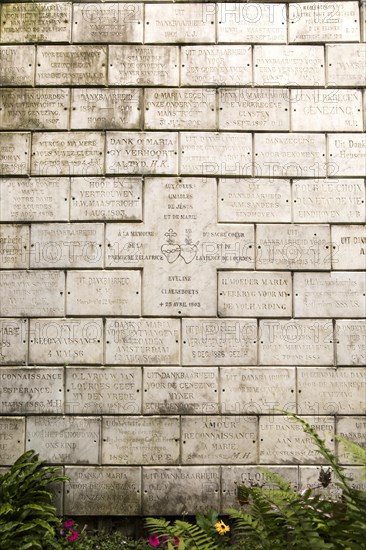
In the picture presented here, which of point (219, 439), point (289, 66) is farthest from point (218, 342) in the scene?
point (289, 66)

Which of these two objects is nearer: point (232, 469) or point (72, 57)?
point (232, 469)

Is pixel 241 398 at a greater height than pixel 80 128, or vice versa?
pixel 80 128

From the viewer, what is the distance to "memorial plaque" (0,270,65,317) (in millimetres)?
6582

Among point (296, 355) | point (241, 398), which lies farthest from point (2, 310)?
point (296, 355)

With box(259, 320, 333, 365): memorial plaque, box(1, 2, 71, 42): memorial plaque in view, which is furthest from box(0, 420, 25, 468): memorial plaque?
box(1, 2, 71, 42): memorial plaque

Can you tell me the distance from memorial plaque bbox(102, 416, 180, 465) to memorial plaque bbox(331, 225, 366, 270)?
2.79 m

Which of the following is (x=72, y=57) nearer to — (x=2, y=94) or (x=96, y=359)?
(x=2, y=94)

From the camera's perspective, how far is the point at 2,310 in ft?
21.6

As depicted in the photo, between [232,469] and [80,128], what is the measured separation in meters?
4.62

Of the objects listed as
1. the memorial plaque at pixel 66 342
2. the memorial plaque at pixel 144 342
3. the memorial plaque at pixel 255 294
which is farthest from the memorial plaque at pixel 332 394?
the memorial plaque at pixel 66 342

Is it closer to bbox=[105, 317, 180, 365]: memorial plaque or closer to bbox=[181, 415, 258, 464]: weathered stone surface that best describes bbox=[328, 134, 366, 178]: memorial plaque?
bbox=[105, 317, 180, 365]: memorial plaque

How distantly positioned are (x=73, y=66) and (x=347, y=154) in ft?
12.1

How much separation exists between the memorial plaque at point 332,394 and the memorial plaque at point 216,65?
3.85 metres

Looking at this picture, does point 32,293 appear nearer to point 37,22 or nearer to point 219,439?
point 219,439
